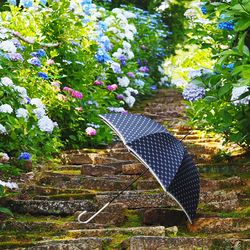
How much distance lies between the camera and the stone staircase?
2934mm

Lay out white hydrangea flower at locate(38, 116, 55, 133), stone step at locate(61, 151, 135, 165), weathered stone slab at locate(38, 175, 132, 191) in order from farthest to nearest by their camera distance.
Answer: stone step at locate(61, 151, 135, 165) < white hydrangea flower at locate(38, 116, 55, 133) < weathered stone slab at locate(38, 175, 132, 191)

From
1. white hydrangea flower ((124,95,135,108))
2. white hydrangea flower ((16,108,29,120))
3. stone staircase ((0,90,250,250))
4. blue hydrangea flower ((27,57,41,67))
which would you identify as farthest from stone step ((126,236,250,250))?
white hydrangea flower ((124,95,135,108))

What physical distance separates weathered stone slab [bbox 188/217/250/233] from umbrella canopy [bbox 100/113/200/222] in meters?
0.06

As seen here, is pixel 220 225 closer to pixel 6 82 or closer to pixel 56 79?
pixel 6 82

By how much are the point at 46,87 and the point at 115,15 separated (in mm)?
3394

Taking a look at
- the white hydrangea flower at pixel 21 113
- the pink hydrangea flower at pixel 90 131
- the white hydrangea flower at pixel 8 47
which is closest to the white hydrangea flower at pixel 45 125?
the white hydrangea flower at pixel 21 113

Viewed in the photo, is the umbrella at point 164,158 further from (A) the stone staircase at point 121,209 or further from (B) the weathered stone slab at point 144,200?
(B) the weathered stone slab at point 144,200

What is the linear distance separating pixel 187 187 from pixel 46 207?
844 mm

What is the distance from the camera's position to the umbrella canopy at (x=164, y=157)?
317 cm

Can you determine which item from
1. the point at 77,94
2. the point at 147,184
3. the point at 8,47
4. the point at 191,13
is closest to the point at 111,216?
the point at 147,184

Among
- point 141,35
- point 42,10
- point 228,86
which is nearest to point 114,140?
point 42,10

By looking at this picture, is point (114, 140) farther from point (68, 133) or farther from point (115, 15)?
point (115, 15)

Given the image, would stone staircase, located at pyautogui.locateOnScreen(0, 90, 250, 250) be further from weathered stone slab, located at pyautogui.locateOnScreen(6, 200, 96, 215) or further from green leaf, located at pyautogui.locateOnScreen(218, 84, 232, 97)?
green leaf, located at pyautogui.locateOnScreen(218, 84, 232, 97)

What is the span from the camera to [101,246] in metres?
2.90
